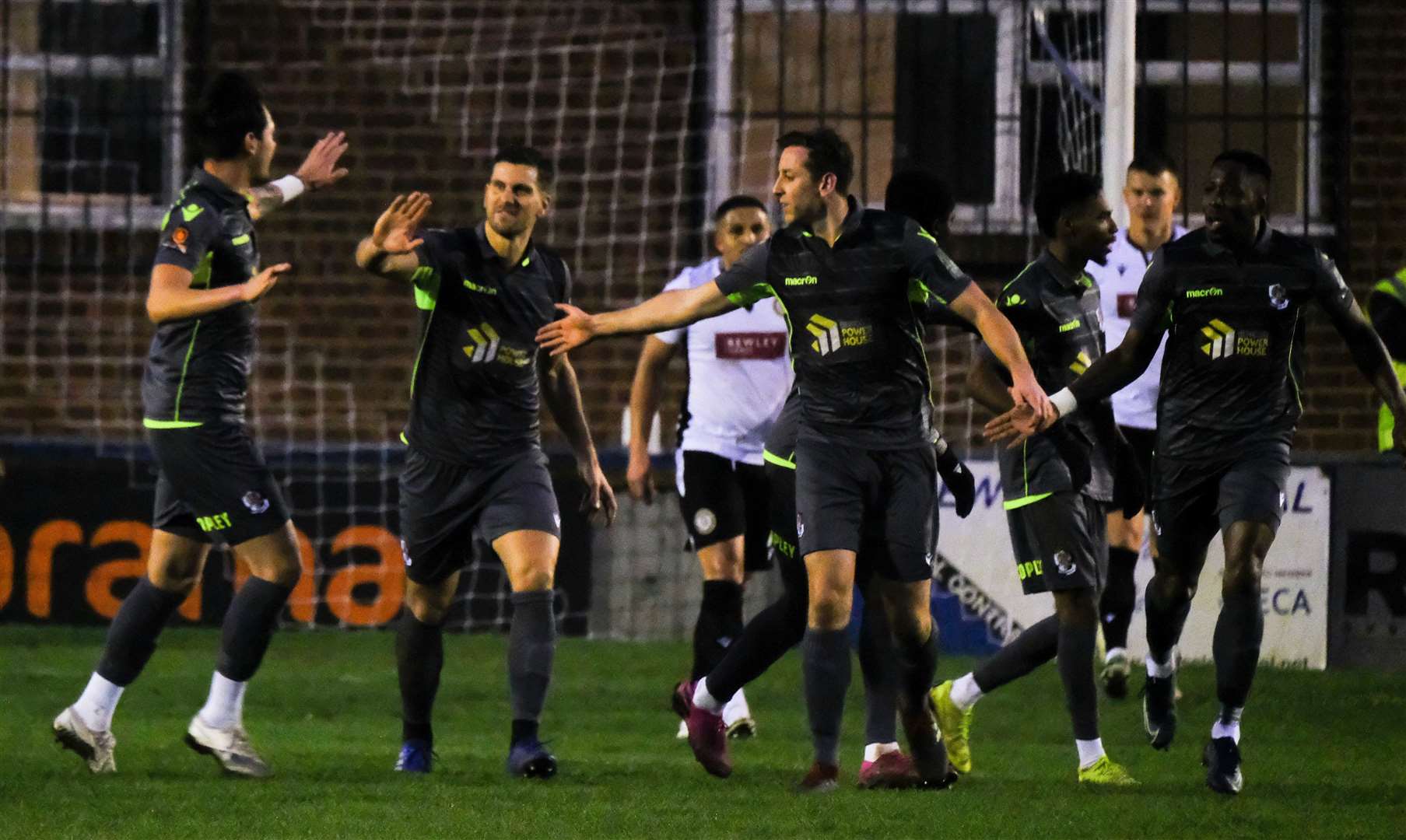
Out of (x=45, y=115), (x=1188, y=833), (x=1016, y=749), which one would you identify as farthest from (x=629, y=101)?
(x=1188, y=833)

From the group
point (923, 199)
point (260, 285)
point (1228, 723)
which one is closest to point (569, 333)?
point (260, 285)

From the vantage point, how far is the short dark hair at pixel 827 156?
266 inches

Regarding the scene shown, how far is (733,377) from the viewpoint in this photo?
873 cm

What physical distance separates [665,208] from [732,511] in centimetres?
420

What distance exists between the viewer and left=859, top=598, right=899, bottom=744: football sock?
694cm

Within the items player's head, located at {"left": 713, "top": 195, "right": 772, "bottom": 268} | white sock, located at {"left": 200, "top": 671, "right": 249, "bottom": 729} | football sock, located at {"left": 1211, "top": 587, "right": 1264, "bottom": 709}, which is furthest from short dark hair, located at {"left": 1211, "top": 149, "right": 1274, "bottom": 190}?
white sock, located at {"left": 200, "top": 671, "right": 249, "bottom": 729}

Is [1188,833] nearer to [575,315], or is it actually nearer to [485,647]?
[575,315]

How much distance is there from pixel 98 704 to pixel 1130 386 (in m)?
4.28

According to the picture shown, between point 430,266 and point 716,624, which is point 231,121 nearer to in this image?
point 430,266

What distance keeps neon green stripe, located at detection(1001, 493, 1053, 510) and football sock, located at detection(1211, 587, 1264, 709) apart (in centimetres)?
67

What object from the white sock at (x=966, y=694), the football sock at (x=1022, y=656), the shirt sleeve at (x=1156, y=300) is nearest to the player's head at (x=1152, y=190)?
the shirt sleeve at (x=1156, y=300)

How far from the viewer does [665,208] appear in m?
12.5

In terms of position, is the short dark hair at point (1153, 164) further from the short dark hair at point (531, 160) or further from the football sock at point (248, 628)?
the football sock at point (248, 628)

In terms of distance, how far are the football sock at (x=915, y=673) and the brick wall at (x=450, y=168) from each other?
18.9ft
